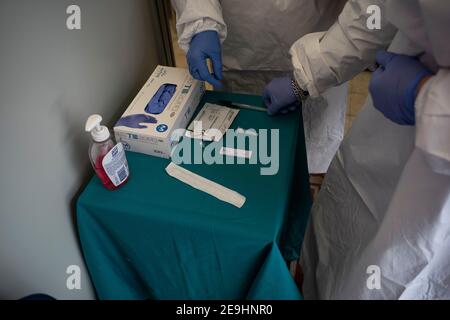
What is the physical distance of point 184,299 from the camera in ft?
2.70

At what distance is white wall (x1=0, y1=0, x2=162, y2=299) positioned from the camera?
1.89 ft

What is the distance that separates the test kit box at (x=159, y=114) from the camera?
764mm

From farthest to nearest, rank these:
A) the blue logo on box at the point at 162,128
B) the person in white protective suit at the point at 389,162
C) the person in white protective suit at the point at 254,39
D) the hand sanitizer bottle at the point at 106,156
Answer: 1. the person in white protective suit at the point at 254,39
2. the blue logo on box at the point at 162,128
3. the hand sanitizer bottle at the point at 106,156
4. the person in white protective suit at the point at 389,162

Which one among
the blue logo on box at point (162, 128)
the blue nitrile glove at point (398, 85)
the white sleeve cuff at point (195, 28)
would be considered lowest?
the blue logo on box at point (162, 128)

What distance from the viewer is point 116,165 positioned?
2.29 ft

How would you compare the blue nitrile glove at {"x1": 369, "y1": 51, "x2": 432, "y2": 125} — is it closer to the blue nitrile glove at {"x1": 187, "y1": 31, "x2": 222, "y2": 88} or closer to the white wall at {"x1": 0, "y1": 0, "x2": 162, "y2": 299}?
Result: the blue nitrile glove at {"x1": 187, "y1": 31, "x2": 222, "y2": 88}

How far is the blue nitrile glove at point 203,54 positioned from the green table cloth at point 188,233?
0.15 m

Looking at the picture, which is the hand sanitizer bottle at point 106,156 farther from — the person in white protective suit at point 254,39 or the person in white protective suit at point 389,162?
the person in white protective suit at point 389,162

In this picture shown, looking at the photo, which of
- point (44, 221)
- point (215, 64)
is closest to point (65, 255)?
point (44, 221)

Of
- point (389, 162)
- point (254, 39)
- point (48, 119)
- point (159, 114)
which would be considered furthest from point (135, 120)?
point (389, 162)

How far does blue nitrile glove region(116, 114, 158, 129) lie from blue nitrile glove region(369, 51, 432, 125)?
0.45 meters

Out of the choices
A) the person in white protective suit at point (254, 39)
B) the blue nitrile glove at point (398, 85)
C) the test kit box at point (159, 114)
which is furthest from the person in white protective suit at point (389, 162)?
the test kit box at point (159, 114)
